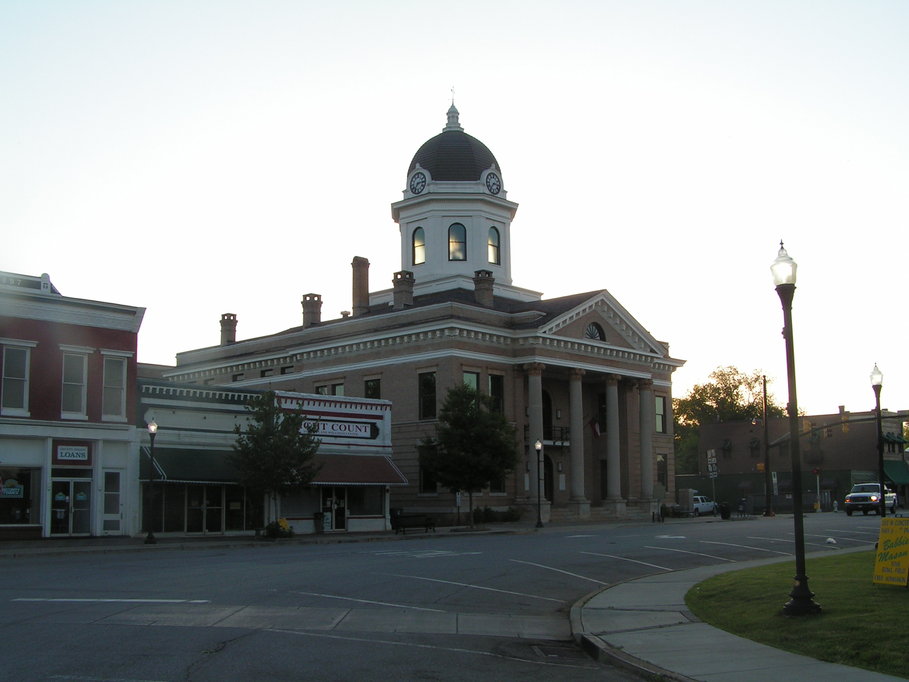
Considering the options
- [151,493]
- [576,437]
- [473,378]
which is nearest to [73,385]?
[151,493]

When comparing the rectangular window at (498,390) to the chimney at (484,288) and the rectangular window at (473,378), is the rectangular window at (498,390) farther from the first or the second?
the chimney at (484,288)

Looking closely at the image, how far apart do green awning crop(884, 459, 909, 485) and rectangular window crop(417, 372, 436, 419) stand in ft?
182

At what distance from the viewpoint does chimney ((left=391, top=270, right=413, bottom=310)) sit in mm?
60844

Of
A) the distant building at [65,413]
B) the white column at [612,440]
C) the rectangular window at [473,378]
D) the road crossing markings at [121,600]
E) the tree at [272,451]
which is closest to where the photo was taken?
the road crossing markings at [121,600]

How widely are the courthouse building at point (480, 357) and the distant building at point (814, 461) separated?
2567 centimetres

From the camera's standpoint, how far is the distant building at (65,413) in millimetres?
36000

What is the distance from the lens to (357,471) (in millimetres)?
46938

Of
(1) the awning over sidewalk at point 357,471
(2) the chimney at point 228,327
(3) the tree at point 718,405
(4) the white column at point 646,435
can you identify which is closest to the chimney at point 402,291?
(1) the awning over sidewalk at point 357,471

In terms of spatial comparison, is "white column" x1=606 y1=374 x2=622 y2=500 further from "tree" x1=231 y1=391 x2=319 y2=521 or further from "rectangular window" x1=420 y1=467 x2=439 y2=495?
"tree" x1=231 y1=391 x2=319 y2=521

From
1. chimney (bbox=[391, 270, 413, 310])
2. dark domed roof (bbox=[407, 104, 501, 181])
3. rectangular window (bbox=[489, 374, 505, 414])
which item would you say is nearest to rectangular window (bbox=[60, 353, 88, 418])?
chimney (bbox=[391, 270, 413, 310])

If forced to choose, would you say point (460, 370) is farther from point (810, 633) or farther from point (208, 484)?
point (810, 633)

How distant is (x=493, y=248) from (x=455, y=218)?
3.37m

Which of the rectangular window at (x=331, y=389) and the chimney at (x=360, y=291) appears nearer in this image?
the rectangular window at (x=331, y=389)

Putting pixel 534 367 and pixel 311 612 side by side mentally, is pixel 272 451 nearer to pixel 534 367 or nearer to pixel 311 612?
pixel 534 367
